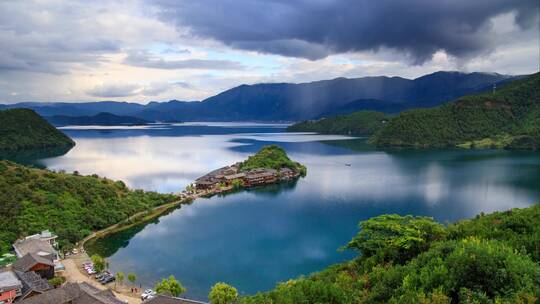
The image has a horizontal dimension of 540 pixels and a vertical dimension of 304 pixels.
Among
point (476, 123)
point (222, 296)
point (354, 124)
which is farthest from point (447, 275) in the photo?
point (354, 124)

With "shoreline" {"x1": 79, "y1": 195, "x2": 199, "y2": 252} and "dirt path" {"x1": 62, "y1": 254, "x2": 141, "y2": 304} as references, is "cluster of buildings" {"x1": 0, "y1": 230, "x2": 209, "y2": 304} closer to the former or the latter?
"dirt path" {"x1": 62, "y1": 254, "x2": 141, "y2": 304}

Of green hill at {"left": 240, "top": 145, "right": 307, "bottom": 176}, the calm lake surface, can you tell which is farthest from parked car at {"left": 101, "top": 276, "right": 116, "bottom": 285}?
green hill at {"left": 240, "top": 145, "right": 307, "bottom": 176}

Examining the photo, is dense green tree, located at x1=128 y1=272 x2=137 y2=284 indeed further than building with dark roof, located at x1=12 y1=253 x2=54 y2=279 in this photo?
Yes

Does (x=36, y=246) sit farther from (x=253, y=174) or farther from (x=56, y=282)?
(x=253, y=174)

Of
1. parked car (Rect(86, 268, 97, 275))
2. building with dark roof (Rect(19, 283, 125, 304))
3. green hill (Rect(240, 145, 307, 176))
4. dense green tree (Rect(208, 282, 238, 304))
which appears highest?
green hill (Rect(240, 145, 307, 176))

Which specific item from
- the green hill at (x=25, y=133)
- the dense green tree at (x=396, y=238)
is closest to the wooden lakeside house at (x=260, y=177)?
the dense green tree at (x=396, y=238)

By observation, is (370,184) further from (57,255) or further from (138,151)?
(138,151)

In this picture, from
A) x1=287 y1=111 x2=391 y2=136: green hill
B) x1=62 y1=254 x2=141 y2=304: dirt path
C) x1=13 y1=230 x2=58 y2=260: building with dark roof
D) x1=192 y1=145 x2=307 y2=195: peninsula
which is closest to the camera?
x1=62 y1=254 x2=141 y2=304: dirt path
